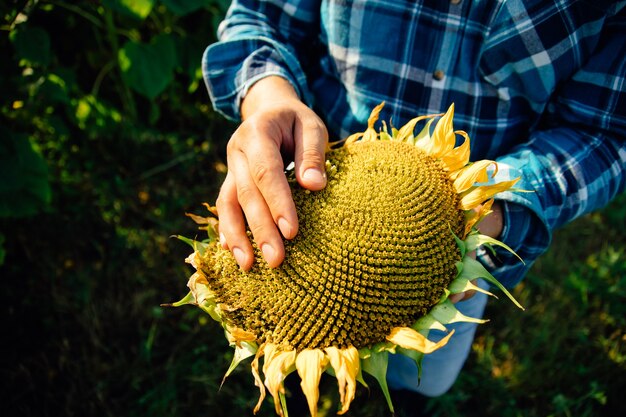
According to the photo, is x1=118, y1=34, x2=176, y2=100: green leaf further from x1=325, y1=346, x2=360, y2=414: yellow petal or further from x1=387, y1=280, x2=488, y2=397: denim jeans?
x1=325, y1=346, x2=360, y2=414: yellow petal

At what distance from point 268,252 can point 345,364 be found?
0.34 metres

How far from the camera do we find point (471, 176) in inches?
53.3

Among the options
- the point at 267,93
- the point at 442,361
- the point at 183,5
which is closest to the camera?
the point at 267,93

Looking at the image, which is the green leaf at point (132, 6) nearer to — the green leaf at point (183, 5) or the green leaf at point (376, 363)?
the green leaf at point (183, 5)

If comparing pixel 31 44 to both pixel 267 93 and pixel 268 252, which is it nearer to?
pixel 267 93

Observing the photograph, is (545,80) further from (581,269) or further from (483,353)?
(581,269)

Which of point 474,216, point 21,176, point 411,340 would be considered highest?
point 474,216

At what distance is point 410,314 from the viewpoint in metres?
1.23

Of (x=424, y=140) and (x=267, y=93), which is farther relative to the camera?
(x=267, y=93)

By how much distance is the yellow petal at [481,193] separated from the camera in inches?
52.4

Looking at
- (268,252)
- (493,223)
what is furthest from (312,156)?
(493,223)

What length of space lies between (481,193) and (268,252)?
2.06ft

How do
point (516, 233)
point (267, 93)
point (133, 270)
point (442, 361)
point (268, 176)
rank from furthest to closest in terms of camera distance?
point (133, 270)
point (442, 361)
point (267, 93)
point (516, 233)
point (268, 176)

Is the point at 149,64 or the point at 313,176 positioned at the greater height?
the point at 313,176
